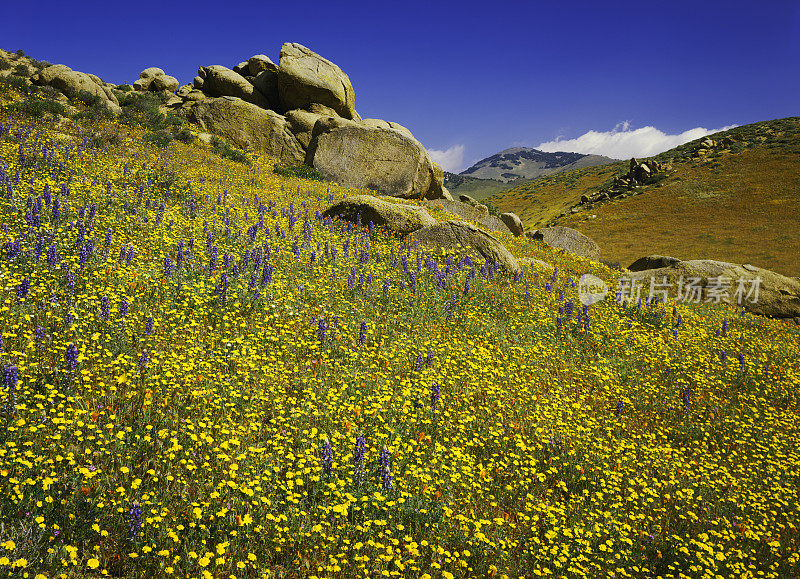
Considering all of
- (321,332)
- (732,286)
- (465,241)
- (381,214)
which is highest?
(381,214)

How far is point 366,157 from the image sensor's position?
2909cm

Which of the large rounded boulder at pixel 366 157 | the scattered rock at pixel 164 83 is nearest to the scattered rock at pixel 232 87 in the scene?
the scattered rock at pixel 164 83

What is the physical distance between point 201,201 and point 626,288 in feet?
60.4

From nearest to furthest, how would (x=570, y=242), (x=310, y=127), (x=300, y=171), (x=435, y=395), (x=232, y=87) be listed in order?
(x=435, y=395) < (x=300, y=171) < (x=310, y=127) < (x=570, y=242) < (x=232, y=87)

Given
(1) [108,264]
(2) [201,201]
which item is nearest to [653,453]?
(1) [108,264]

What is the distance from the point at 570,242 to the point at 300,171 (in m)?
19.5

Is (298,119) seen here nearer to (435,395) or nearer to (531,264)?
(531,264)

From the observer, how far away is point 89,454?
15.6 ft

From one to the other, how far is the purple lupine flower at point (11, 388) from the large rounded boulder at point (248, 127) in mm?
26767

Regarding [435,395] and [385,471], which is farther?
[435,395]

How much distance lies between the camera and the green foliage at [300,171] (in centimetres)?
2709

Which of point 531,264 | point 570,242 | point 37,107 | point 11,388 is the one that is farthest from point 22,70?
point 570,242

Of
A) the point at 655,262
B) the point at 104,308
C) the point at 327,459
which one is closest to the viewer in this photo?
the point at 327,459

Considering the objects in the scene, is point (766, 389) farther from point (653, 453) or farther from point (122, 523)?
point (122, 523)
